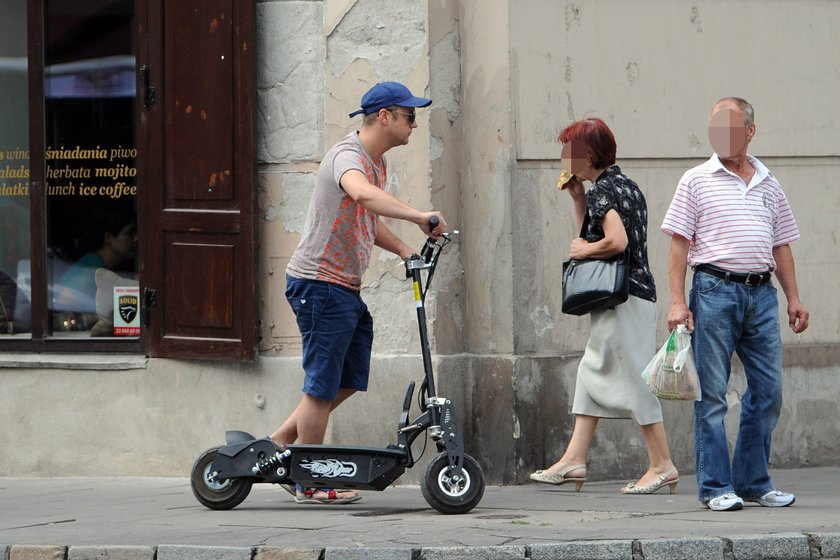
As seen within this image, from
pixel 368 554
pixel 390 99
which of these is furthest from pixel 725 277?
pixel 368 554

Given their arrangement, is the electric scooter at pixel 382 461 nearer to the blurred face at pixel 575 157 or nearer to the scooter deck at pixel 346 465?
the scooter deck at pixel 346 465

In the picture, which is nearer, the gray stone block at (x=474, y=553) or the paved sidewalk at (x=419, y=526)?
the gray stone block at (x=474, y=553)

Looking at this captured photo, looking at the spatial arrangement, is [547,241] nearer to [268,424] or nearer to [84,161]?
[268,424]

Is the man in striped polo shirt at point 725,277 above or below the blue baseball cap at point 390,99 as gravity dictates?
below

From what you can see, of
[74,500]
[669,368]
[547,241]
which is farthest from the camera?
[547,241]

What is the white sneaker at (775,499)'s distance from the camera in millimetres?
6934

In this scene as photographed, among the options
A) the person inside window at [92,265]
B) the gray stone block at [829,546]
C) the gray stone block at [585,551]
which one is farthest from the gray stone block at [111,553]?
the person inside window at [92,265]

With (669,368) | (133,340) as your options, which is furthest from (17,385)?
(669,368)

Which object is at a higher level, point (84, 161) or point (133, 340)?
point (84, 161)

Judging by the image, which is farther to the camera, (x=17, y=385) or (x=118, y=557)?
(x=17, y=385)

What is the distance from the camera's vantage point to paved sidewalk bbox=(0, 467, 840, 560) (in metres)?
5.73

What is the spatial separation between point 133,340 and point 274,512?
7.51 ft

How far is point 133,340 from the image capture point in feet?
29.1

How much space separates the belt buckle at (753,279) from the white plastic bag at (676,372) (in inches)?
13.9
